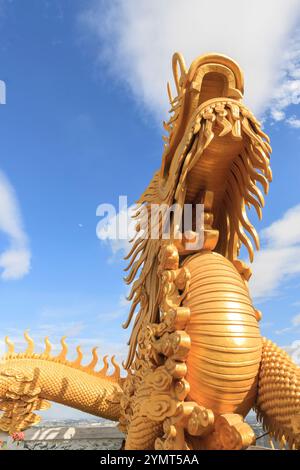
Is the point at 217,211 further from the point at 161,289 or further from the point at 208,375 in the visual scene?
the point at 208,375

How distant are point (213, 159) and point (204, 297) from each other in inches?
Result: 42.7

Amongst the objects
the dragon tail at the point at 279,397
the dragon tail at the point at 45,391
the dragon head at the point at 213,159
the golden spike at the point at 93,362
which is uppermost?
the dragon head at the point at 213,159

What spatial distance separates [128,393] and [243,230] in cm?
172

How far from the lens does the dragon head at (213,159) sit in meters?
2.61

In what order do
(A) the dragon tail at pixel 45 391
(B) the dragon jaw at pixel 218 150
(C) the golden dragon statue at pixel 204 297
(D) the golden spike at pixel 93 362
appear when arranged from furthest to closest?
(D) the golden spike at pixel 93 362
(A) the dragon tail at pixel 45 391
(B) the dragon jaw at pixel 218 150
(C) the golden dragon statue at pixel 204 297

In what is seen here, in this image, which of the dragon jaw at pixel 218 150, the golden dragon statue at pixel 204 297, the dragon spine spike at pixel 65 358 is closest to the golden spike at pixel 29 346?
the dragon spine spike at pixel 65 358

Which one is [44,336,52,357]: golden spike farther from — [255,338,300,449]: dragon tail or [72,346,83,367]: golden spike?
[255,338,300,449]: dragon tail

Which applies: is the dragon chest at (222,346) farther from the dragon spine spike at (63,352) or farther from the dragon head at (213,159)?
the dragon spine spike at (63,352)

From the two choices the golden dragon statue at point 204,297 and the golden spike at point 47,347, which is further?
the golden spike at point 47,347

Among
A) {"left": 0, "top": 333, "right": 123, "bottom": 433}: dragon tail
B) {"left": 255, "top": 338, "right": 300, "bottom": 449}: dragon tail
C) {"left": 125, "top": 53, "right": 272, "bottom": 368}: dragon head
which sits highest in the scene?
{"left": 125, "top": 53, "right": 272, "bottom": 368}: dragon head

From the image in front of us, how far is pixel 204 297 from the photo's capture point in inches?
91.8

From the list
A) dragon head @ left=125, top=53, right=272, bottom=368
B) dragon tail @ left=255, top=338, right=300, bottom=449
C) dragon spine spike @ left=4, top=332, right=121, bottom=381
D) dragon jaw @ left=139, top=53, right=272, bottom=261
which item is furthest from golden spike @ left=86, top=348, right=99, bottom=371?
dragon tail @ left=255, top=338, right=300, bottom=449

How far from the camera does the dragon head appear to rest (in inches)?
103

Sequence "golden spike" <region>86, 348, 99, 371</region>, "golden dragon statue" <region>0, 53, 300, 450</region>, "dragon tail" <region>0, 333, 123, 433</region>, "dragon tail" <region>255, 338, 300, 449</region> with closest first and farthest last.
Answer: "dragon tail" <region>255, 338, 300, 449</region>, "golden dragon statue" <region>0, 53, 300, 450</region>, "dragon tail" <region>0, 333, 123, 433</region>, "golden spike" <region>86, 348, 99, 371</region>
